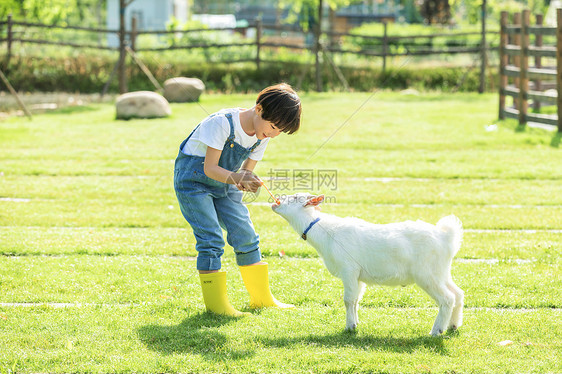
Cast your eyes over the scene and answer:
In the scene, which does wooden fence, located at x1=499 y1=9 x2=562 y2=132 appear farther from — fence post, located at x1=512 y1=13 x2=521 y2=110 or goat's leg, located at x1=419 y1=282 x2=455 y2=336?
goat's leg, located at x1=419 y1=282 x2=455 y2=336

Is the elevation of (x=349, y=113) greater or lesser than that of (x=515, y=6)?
lesser

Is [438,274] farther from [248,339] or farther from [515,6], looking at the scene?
[515,6]

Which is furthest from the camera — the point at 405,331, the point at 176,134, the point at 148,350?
the point at 176,134

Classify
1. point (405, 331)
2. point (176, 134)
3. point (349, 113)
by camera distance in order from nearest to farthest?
point (405, 331)
point (176, 134)
point (349, 113)

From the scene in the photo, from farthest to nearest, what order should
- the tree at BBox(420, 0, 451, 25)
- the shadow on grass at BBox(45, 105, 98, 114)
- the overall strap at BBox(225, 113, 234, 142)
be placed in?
the tree at BBox(420, 0, 451, 25)
the shadow on grass at BBox(45, 105, 98, 114)
the overall strap at BBox(225, 113, 234, 142)

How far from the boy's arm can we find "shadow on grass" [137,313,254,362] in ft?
3.13

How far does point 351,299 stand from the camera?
166 inches

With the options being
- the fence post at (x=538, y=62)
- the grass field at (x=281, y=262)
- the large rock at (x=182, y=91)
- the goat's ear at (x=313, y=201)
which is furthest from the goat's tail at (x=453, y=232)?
the large rock at (x=182, y=91)

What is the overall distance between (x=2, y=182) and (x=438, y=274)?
6.95 meters

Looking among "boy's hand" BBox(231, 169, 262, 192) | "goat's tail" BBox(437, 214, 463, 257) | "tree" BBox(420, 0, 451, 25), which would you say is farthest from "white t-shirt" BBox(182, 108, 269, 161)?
"tree" BBox(420, 0, 451, 25)

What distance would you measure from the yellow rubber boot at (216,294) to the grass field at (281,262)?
10 cm

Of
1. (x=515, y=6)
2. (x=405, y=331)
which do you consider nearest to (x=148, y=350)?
(x=405, y=331)

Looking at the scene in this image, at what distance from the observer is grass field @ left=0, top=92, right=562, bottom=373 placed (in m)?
3.92

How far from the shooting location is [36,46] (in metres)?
25.7
